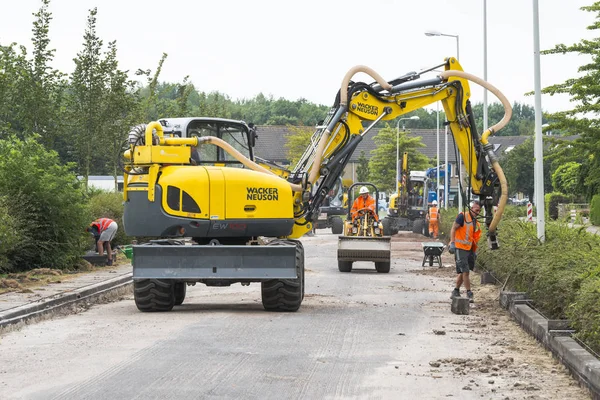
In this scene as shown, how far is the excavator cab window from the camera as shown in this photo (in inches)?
714

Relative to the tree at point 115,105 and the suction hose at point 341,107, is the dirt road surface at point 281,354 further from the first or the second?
the tree at point 115,105

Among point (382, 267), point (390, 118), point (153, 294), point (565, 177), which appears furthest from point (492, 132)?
point (565, 177)

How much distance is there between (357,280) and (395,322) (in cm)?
863

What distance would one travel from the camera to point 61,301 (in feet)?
59.8

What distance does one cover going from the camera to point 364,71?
1919cm

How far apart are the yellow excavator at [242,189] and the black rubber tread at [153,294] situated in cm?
2

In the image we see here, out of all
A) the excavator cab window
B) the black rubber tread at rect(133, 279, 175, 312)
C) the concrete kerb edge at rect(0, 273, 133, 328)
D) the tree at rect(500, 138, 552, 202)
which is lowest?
the concrete kerb edge at rect(0, 273, 133, 328)

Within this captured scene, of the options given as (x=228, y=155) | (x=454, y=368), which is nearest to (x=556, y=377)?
(x=454, y=368)

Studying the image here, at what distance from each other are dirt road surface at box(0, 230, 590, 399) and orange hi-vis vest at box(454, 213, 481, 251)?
1.09m

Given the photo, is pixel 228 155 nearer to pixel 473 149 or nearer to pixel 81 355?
pixel 473 149

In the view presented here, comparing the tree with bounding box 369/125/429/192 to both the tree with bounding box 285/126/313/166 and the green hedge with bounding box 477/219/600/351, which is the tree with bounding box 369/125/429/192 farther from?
the green hedge with bounding box 477/219/600/351

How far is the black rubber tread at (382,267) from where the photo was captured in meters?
27.0

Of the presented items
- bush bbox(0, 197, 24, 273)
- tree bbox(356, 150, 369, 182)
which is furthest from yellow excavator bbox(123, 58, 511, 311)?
tree bbox(356, 150, 369, 182)

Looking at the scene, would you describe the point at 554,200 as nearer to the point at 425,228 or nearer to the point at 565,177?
the point at 565,177
